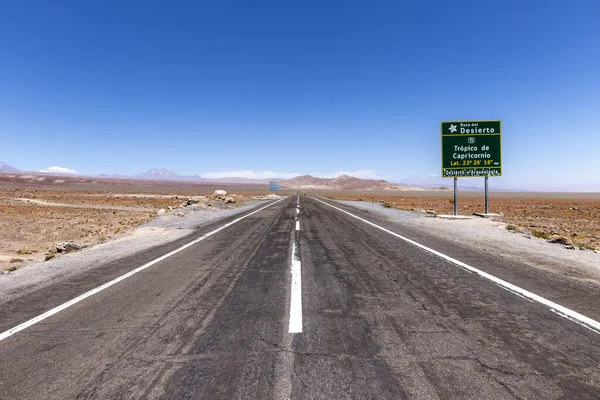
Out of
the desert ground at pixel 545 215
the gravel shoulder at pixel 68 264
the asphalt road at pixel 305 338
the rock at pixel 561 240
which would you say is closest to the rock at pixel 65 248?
the gravel shoulder at pixel 68 264

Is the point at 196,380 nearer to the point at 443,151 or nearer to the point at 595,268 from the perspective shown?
the point at 595,268

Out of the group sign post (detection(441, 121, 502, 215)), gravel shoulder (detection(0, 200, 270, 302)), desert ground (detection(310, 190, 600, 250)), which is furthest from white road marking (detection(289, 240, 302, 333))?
sign post (detection(441, 121, 502, 215))

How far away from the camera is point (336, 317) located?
425 centimetres

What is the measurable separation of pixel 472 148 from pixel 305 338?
64.7 feet

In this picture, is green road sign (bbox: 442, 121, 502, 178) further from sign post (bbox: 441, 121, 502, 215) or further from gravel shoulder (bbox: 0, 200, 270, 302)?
gravel shoulder (bbox: 0, 200, 270, 302)

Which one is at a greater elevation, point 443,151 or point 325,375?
point 443,151

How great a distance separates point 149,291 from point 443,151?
19.0m

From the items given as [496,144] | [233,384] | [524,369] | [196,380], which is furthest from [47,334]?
[496,144]

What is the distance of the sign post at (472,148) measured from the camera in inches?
764

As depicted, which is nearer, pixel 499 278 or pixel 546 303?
pixel 546 303

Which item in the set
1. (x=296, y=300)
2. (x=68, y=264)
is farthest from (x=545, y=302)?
(x=68, y=264)

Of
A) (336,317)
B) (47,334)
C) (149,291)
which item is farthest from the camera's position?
(149,291)

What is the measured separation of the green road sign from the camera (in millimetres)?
19406

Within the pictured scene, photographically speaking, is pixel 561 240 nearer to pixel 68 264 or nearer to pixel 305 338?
pixel 305 338
